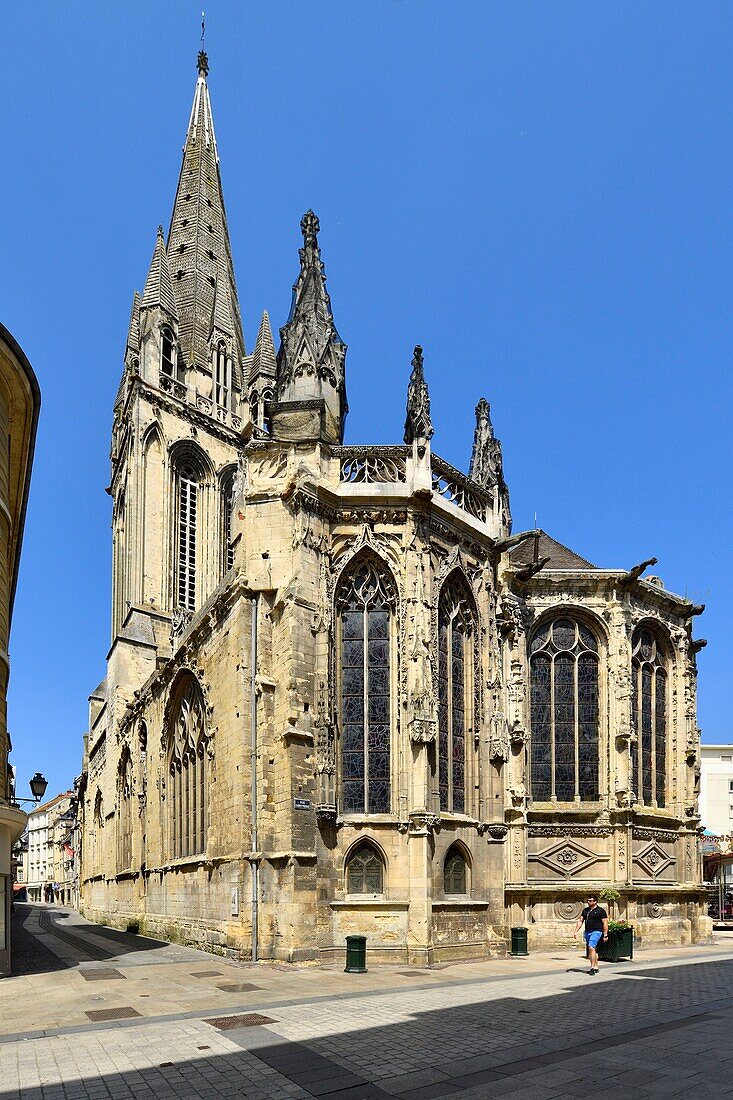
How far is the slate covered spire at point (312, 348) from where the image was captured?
2188 cm

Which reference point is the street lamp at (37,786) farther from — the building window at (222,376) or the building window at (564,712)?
the building window at (222,376)

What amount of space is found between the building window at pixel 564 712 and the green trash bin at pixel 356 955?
979 cm

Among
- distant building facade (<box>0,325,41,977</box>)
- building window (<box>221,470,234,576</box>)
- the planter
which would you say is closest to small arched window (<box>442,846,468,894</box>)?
the planter

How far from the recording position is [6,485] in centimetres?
1712

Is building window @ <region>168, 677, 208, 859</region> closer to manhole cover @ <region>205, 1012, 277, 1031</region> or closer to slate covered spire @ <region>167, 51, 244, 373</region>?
manhole cover @ <region>205, 1012, 277, 1031</region>

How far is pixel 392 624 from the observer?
65.4ft

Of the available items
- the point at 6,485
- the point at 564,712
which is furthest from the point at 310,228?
the point at 564,712

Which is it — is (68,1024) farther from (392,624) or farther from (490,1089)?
(392,624)

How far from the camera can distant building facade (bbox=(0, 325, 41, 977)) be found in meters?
15.3

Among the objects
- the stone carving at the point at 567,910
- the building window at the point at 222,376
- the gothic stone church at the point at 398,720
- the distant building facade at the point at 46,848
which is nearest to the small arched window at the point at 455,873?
the gothic stone church at the point at 398,720

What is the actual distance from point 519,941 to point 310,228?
18.3m

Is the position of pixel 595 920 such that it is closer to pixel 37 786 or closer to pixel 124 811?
pixel 37 786

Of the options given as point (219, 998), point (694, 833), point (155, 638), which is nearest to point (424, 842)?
point (219, 998)

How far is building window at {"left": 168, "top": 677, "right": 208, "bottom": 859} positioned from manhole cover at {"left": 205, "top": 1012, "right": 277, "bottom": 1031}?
11.8 metres
